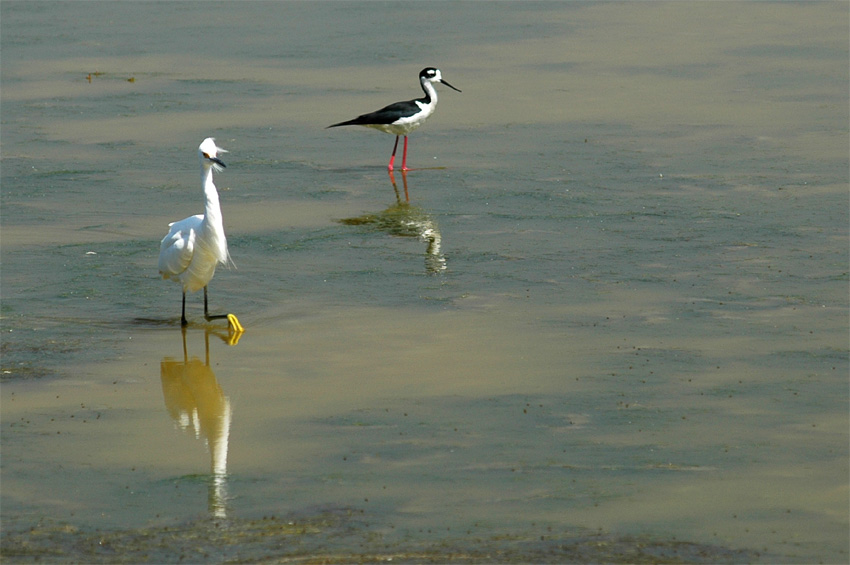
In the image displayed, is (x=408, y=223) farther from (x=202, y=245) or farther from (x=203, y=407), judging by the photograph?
(x=203, y=407)

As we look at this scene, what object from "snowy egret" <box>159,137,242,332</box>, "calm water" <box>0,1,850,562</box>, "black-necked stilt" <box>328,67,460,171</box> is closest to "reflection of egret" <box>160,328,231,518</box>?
"calm water" <box>0,1,850,562</box>

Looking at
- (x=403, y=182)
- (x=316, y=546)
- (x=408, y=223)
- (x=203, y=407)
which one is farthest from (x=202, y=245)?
(x=403, y=182)

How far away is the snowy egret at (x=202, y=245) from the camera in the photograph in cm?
928

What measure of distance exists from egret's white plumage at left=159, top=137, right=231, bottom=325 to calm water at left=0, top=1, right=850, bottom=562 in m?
0.44

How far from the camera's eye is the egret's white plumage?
927 centimetres

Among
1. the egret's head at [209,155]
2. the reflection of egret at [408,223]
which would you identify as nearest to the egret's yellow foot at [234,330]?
the egret's head at [209,155]

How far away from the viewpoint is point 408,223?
41.2 ft

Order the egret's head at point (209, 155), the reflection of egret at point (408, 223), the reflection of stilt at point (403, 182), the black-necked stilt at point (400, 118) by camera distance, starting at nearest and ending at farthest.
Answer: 1. the egret's head at point (209, 155)
2. the reflection of egret at point (408, 223)
3. the reflection of stilt at point (403, 182)
4. the black-necked stilt at point (400, 118)

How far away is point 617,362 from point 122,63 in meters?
15.4

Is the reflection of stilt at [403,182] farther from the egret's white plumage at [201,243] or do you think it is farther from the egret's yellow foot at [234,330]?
the egret's yellow foot at [234,330]

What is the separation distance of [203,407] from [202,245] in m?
1.77

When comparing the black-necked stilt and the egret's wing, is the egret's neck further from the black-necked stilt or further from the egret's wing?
the black-necked stilt

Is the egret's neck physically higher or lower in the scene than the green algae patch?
higher

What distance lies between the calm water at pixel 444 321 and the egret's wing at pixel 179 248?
48 centimetres
